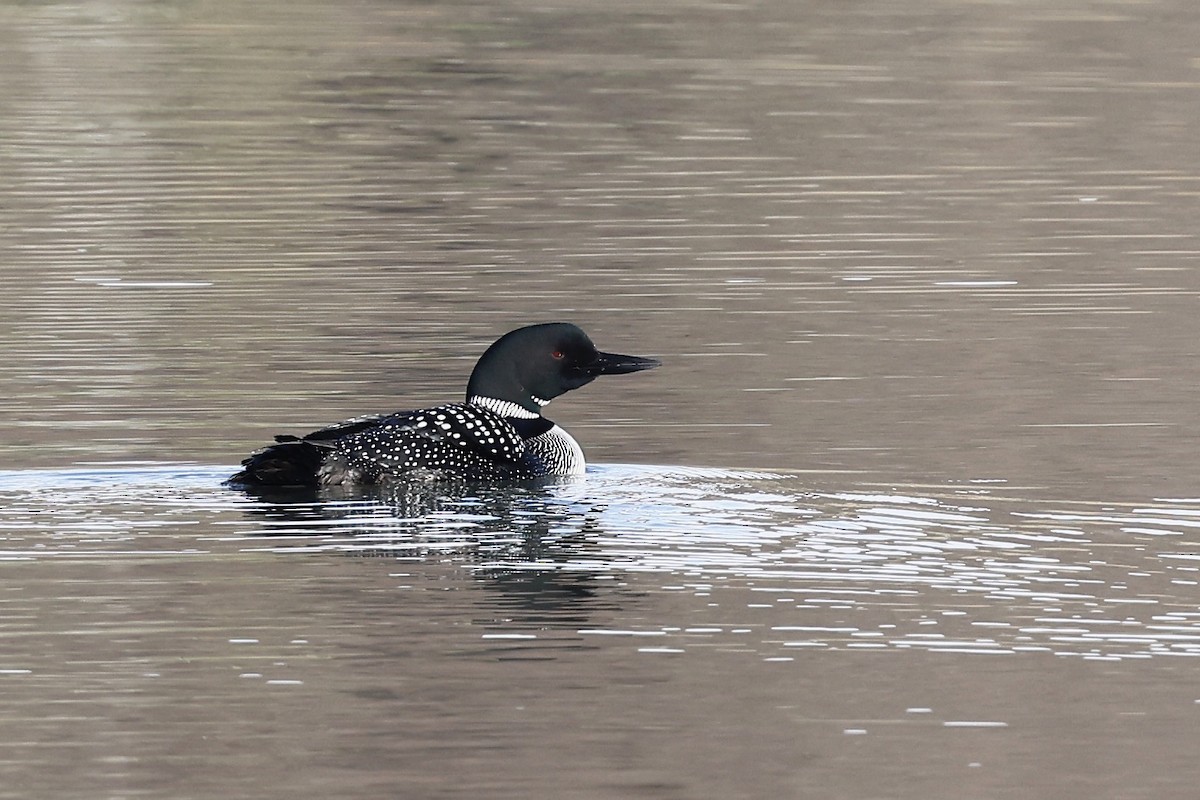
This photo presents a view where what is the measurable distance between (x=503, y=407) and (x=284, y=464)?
121 cm

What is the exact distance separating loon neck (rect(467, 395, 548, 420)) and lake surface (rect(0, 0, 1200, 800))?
0.43 metres

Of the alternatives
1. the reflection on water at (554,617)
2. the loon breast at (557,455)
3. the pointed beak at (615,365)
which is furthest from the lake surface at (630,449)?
the pointed beak at (615,365)

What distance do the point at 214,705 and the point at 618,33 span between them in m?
24.3

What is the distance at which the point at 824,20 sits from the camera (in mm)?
31312

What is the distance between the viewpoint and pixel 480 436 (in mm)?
8930

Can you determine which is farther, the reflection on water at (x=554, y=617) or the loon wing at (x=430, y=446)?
the loon wing at (x=430, y=446)

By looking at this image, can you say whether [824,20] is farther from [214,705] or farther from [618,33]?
[214,705]

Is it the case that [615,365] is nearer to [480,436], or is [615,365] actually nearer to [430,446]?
[480,436]

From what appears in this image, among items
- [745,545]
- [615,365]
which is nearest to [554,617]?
[745,545]

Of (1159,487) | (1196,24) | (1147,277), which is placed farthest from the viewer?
(1196,24)

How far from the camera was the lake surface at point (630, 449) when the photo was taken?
5824mm

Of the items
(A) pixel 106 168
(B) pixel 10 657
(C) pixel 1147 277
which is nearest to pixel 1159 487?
(B) pixel 10 657

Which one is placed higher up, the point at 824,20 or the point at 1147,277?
the point at 824,20

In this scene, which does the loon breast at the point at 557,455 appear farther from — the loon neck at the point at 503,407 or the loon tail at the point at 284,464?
the loon tail at the point at 284,464
